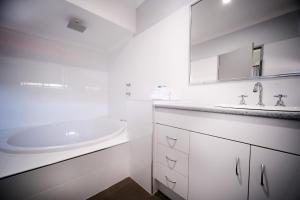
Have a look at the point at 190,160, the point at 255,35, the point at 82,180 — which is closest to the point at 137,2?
the point at 255,35

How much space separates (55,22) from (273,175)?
8.49 feet

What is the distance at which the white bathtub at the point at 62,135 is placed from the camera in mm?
1037

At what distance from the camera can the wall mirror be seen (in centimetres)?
77

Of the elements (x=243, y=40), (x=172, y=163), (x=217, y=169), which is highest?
(x=243, y=40)

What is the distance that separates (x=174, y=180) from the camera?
0.95 m

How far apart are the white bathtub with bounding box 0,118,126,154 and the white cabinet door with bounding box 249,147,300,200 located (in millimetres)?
1245

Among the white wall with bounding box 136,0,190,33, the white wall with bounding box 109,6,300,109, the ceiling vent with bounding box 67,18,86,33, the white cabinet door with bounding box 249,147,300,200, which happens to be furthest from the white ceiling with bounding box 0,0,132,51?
the white cabinet door with bounding box 249,147,300,200

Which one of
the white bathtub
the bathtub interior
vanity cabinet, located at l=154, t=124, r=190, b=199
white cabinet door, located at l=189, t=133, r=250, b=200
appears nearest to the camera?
white cabinet door, located at l=189, t=133, r=250, b=200

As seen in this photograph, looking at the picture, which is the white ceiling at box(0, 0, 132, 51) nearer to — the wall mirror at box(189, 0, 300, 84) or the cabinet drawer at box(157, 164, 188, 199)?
the wall mirror at box(189, 0, 300, 84)

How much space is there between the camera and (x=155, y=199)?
1.11m

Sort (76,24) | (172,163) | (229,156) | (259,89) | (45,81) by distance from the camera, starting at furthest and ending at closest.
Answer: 1. (45,81)
2. (76,24)
3. (172,163)
4. (259,89)
5. (229,156)

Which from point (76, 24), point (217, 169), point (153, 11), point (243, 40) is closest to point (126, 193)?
point (217, 169)

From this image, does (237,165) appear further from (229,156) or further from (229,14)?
(229,14)

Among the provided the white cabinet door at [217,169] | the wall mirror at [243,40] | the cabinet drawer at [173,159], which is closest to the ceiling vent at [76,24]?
the wall mirror at [243,40]
